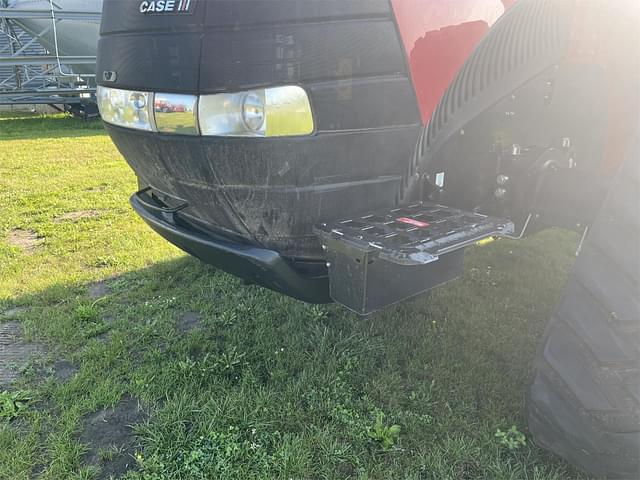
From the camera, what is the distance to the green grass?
193 cm

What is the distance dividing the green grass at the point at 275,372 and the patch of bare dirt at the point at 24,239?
0.25m

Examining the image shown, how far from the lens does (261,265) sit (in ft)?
5.66

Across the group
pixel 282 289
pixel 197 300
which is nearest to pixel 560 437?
pixel 282 289

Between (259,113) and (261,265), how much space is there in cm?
50

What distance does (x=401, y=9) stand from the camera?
5.02 ft

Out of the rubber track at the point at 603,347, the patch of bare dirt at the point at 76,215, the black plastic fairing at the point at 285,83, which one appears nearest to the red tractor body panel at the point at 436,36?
the black plastic fairing at the point at 285,83

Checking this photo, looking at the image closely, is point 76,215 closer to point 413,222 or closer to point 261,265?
point 261,265

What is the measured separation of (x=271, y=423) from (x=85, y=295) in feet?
6.01

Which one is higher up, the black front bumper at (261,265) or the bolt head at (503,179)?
the bolt head at (503,179)

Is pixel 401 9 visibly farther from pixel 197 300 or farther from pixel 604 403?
pixel 197 300

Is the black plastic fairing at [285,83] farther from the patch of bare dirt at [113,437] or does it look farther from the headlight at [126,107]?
the patch of bare dirt at [113,437]

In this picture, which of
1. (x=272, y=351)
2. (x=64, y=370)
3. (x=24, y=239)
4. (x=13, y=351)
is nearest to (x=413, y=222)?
(x=272, y=351)

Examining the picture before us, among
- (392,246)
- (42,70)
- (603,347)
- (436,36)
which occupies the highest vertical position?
(436,36)

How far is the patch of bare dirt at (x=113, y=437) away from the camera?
1.93 m
